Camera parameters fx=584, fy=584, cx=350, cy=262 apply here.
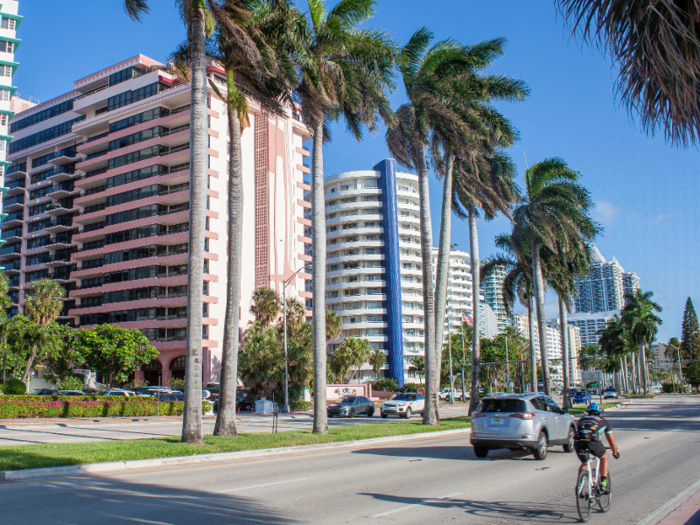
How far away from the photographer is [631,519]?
8508 mm

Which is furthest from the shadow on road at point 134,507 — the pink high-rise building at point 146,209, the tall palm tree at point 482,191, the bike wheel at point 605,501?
the pink high-rise building at point 146,209

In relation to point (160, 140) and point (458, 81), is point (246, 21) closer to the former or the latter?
point (458, 81)

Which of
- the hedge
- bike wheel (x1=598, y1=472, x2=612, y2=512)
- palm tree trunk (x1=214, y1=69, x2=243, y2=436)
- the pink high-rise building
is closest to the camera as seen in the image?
bike wheel (x1=598, y1=472, x2=612, y2=512)

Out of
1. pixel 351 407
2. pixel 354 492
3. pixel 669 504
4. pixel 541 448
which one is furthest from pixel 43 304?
pixel 669 504

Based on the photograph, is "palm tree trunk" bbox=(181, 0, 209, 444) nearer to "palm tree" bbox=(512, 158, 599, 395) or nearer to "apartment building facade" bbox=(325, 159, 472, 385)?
"palm tree" bbox=(512, 158, 599, 395)

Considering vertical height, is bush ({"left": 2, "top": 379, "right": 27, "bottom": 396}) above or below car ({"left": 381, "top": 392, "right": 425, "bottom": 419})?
above

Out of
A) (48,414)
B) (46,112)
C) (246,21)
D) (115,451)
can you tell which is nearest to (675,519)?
(115,451)

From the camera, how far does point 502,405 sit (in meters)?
15.7

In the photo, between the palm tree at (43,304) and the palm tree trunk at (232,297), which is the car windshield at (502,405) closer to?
the palm tree trunk at (232,297)

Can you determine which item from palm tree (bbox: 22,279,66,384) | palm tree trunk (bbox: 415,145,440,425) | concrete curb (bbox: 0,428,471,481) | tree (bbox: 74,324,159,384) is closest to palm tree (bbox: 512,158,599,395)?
palm tree trunk (bbox: 415,145,440,425)

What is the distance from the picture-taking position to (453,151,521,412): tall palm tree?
3328cm

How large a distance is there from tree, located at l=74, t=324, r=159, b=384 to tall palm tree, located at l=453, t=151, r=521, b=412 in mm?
36571

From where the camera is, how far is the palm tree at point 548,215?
37969mm

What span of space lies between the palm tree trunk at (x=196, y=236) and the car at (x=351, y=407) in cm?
2334
